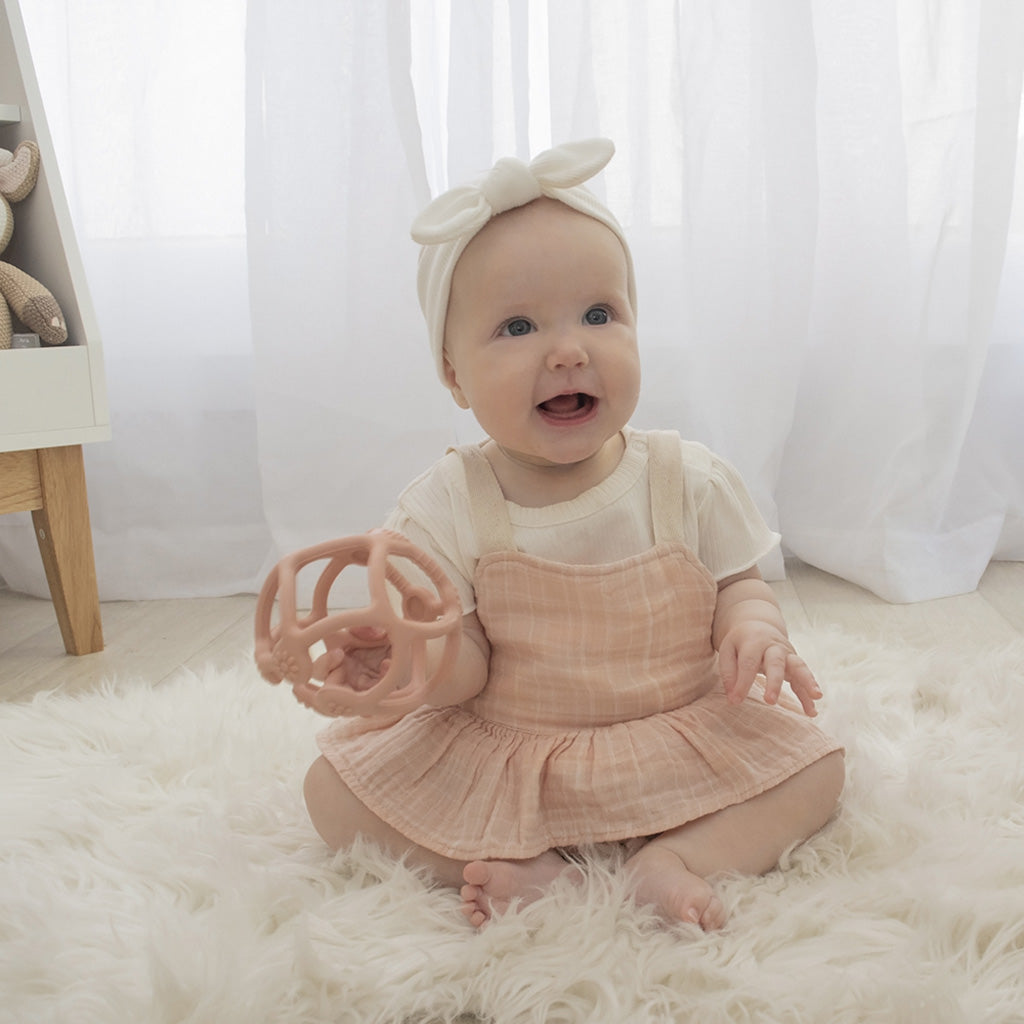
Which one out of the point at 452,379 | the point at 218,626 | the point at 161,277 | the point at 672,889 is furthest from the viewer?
the point at 161,277

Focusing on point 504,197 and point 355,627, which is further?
point 504,197

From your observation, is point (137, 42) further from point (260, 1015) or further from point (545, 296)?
point (260, 1015)

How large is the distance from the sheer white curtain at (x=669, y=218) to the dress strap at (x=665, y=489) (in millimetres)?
749

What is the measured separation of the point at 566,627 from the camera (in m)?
0.90

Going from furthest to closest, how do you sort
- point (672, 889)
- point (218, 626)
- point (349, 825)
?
point (218, 626), point (349, 825), point (672, 889)

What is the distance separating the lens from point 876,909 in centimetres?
74

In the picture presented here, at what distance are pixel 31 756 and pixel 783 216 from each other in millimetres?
1192

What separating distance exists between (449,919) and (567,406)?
1.25 ft

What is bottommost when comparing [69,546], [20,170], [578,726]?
[69,546]

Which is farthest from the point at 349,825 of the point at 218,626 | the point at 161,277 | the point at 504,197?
the point at 161,277

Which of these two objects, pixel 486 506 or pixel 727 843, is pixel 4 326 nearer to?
pixel 486 506

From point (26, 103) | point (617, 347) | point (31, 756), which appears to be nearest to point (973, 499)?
point (617, 347)

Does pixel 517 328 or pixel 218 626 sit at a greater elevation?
pixel 517 328

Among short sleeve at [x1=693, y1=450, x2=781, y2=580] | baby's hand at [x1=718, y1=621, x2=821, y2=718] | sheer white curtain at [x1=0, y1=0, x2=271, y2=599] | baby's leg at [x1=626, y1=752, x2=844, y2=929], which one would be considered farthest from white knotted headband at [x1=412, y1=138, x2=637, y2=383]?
sheer white curtain at [x1=0, y1=0, x2=271, y2=599]
